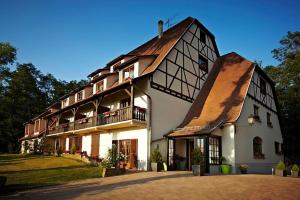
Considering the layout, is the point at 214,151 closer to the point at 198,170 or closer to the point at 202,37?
the point at 198,170

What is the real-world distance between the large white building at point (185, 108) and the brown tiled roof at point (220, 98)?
69mm

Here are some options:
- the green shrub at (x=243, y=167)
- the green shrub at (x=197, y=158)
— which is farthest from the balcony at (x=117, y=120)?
the green shrub at (x=243, y=167)

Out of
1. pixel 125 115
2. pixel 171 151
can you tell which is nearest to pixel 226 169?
pixel 171 151

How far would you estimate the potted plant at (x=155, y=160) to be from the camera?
1666cm

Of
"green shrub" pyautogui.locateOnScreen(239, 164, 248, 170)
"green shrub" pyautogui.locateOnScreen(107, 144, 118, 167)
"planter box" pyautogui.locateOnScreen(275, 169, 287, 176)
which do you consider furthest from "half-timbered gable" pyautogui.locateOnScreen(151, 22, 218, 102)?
"planter box" pyautogui.locateOnScreen(275, 169, 287, 176)

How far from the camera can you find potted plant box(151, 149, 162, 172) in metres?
16.7

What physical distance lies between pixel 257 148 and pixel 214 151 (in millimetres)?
5053

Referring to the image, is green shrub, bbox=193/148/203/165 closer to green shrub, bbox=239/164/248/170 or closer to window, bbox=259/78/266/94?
green shrub, bbox=239/164/248/170

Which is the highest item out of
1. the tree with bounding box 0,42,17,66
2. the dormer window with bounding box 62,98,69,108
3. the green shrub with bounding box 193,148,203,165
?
the tree with bounding box 0,42,17,66

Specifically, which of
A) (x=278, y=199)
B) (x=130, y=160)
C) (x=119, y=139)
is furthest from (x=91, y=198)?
(x=119, y=139)

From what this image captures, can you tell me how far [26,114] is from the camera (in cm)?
4697

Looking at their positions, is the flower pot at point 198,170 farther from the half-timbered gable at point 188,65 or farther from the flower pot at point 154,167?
the half-timbered gable at point 188,65

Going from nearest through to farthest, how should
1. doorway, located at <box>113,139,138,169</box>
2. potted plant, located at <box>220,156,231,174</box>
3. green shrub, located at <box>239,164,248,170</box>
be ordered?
potted plant, located at <box>220,156,231,174</box>
green shrub, located at <box>239,164,248,170</box>
doorway, located at <box>113,139,138,169</box>

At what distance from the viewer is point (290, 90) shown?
30.1 metres
